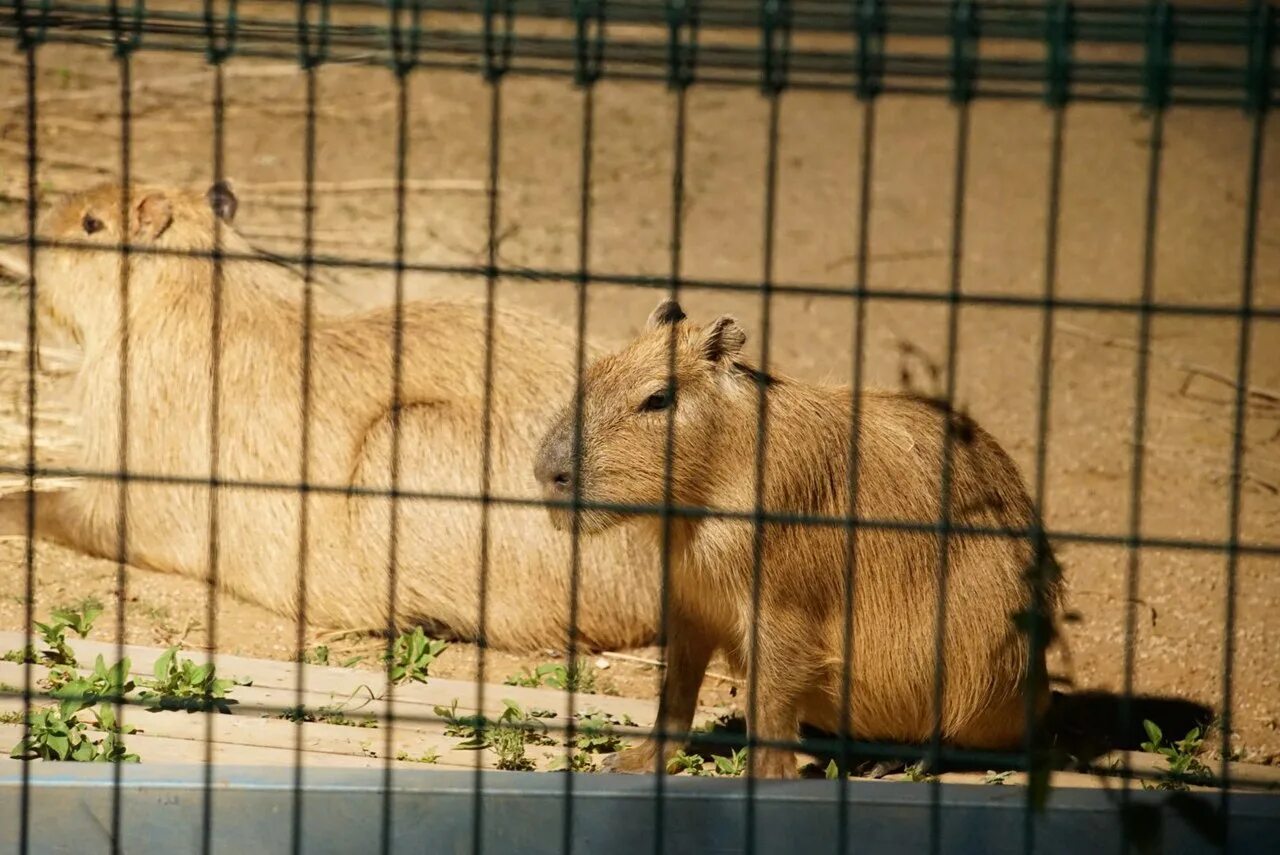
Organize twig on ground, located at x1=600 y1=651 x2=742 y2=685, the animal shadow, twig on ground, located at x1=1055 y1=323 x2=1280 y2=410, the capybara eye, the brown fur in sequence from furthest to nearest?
1. twig on ground, located at x1=1055 y1=323 x2=1280 y2=410
2. the brown fur
3. twig on ground, located at x1=600 y1=651 x2=742 y2=685
4. the animal shadow
5. the capybara eye

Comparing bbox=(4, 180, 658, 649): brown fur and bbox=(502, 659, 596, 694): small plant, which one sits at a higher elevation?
bbox=(4, 180, 658, 649): brown fur

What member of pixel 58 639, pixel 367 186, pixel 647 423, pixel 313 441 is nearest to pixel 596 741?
pixel 647 423

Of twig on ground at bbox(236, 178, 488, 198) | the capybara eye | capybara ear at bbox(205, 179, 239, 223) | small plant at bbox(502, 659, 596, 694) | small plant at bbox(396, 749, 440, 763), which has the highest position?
twig on ground at bbox(236, 178, 488, 198)

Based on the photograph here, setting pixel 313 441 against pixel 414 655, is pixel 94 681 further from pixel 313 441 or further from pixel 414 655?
pixel 313 441

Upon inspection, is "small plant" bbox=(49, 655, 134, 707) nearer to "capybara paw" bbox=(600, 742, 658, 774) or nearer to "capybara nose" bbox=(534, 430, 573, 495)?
"capybara nose" bbox=(534, 430, 573, 495)

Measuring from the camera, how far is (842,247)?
8289mm

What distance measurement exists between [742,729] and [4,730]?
180cm

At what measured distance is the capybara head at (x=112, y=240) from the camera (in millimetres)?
5895

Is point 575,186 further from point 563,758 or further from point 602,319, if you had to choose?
point 563,758

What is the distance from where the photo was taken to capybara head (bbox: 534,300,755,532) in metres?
4.14

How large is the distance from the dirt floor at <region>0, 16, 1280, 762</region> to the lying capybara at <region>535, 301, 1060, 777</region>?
0.79 m

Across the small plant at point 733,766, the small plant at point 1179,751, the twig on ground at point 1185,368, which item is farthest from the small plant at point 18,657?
the twig on ground at point 1185,368

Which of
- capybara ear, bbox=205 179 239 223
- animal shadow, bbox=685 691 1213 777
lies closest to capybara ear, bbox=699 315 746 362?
animal shadow, bbox=685 691 1213 777

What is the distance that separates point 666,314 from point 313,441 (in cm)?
171
